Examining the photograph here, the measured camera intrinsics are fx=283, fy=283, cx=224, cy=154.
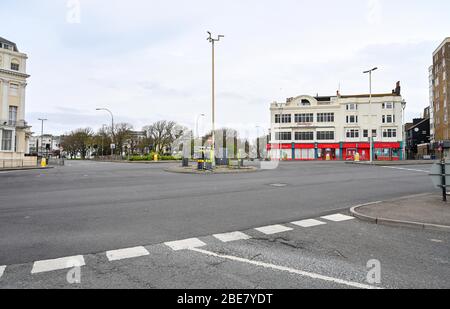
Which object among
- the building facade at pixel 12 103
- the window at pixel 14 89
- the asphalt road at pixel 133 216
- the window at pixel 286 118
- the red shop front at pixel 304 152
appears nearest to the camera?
the asphalt road at pixel 133 216

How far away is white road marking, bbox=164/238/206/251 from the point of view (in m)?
4.72

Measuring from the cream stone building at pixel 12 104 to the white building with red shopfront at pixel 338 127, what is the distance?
46206 mm

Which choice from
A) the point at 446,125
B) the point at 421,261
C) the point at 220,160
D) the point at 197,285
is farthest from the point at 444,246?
the point at 446,125

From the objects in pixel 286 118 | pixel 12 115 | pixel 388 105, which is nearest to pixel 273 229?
pixel 12 115

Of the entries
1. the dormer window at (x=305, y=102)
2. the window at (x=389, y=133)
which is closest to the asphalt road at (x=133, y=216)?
the window at (x=389, y=133)

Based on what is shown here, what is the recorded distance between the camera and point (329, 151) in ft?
198

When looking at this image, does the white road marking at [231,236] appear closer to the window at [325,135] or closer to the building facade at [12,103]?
the building facade at [12,103]

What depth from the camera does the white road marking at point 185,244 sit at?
472cm

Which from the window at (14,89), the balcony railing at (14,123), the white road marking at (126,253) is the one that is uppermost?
the window at (14,89)

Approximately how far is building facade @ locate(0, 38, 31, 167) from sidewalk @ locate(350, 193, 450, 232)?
44.7 meters

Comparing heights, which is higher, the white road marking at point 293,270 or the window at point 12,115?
the window at point 12,115

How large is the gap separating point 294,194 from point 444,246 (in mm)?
6193

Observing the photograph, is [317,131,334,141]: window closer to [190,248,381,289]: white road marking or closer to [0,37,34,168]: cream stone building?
[0,37,34,168]: cream stone building
